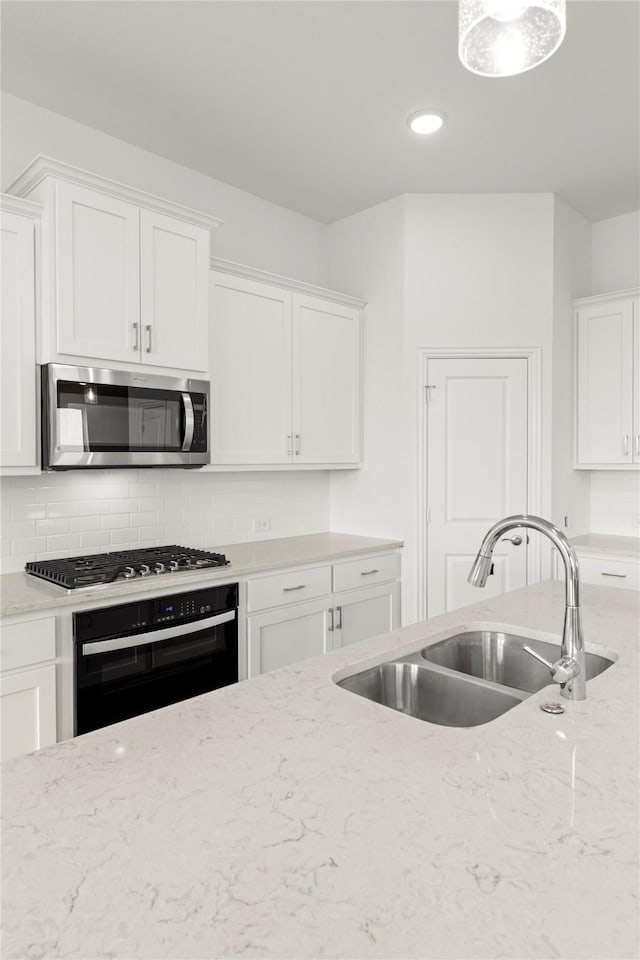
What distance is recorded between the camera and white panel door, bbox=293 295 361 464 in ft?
11.7

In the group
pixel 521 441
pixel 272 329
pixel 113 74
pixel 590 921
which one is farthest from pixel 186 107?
pixel 590 921

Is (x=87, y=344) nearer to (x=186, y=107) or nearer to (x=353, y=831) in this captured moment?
(x=186, y=107)

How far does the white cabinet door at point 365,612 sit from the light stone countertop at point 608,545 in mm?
1118

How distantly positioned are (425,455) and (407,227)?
4.44ft

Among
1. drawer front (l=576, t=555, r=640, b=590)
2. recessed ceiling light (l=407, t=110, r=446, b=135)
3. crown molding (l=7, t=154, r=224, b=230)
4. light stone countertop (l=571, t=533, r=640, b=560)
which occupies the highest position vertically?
recessed ceiling light (l=407, t=110, r=446, b=135)

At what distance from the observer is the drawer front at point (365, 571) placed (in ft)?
10.9

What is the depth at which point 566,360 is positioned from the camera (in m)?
3.88

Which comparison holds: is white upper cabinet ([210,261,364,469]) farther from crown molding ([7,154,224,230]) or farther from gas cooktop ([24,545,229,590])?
gas cooktop ([24,545,229,590])

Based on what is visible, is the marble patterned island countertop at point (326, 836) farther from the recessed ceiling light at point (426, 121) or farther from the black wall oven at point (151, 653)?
the recessed ceiling light at point (426, 121)

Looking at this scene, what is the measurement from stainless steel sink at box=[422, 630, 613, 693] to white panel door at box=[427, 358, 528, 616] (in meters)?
1.93

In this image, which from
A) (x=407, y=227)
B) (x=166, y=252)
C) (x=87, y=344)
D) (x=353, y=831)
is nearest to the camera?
(x=353, y=831)

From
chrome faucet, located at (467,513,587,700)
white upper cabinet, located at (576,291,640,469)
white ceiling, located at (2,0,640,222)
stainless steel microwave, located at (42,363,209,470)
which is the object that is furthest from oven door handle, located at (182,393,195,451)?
white upper cabinet, located at (576,291,640,469)

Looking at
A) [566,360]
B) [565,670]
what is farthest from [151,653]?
[566,360]

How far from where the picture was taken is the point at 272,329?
340cm
